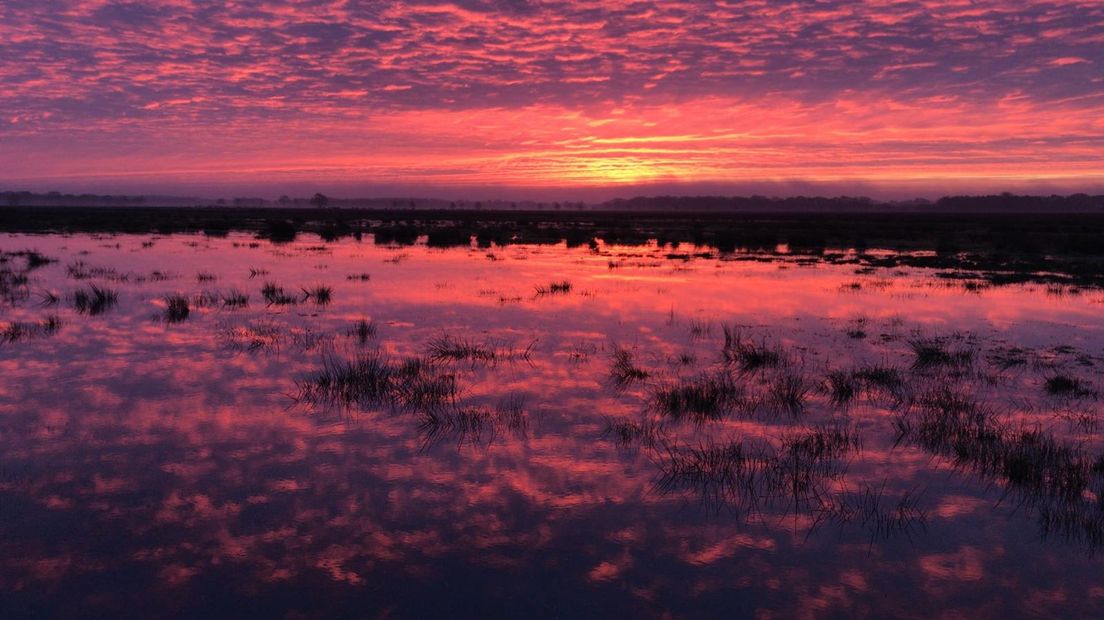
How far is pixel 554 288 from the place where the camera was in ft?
77.7

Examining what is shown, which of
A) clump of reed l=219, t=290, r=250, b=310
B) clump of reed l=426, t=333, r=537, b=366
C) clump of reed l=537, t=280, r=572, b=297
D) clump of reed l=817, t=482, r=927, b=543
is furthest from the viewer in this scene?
clump of reed l=537, t=280, r=572, b=297

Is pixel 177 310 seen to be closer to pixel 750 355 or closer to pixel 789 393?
pixel 750 355

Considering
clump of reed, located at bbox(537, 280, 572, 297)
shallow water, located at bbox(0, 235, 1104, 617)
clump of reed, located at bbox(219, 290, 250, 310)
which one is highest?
clump of reed, located at bbox(537, 280, 572, 297)

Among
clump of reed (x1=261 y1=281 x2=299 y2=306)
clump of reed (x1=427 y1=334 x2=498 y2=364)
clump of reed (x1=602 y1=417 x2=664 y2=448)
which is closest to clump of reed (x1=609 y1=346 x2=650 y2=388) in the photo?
clump of reed (x1=602 y1=417 x2=664 y2=448)

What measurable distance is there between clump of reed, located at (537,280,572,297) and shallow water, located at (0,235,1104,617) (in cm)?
635

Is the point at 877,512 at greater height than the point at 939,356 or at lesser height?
lesser

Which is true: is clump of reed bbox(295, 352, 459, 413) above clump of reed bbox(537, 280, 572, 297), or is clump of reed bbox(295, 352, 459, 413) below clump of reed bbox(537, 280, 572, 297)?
below

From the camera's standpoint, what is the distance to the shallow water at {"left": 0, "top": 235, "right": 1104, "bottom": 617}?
5.42 meters

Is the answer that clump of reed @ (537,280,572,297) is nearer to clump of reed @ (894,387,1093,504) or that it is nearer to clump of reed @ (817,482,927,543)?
clump of reed @ (894,387,1093,504)

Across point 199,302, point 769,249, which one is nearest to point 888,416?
point 199,302

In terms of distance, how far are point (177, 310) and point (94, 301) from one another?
3.20 m

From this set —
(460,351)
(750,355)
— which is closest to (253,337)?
(460,351)

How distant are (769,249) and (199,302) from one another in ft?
114

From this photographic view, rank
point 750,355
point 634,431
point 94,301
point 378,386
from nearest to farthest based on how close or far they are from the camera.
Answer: point 634,431
point 378,386
point 750,355
point 94,301
